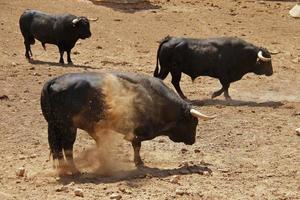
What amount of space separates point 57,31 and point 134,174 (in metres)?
9.88

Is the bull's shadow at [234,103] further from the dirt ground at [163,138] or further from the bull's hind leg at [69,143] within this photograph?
the bull's hind leg at [69,143]

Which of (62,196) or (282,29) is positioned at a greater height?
(62,196)

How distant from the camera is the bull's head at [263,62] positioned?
1436cm

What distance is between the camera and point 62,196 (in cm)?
755

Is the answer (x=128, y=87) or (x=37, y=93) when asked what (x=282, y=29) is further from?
(x=128, y=87)

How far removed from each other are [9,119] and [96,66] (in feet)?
18.9

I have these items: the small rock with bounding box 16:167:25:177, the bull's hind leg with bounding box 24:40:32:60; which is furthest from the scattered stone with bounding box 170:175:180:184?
the bull's hind leg with bounding box 24:40:32:60

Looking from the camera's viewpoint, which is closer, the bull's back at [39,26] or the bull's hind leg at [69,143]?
the bull's hind leg at [69,143]

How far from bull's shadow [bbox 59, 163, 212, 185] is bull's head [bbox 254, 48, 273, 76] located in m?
5.95

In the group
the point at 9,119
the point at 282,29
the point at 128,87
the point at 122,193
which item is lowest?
the point at 282,29

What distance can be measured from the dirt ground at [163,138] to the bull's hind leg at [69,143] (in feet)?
0.58

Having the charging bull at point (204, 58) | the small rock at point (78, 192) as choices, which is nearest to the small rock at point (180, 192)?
the small rock at point (78, 192)

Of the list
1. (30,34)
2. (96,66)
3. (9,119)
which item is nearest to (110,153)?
(9,119)

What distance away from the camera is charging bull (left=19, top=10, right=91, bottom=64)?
17.7m
